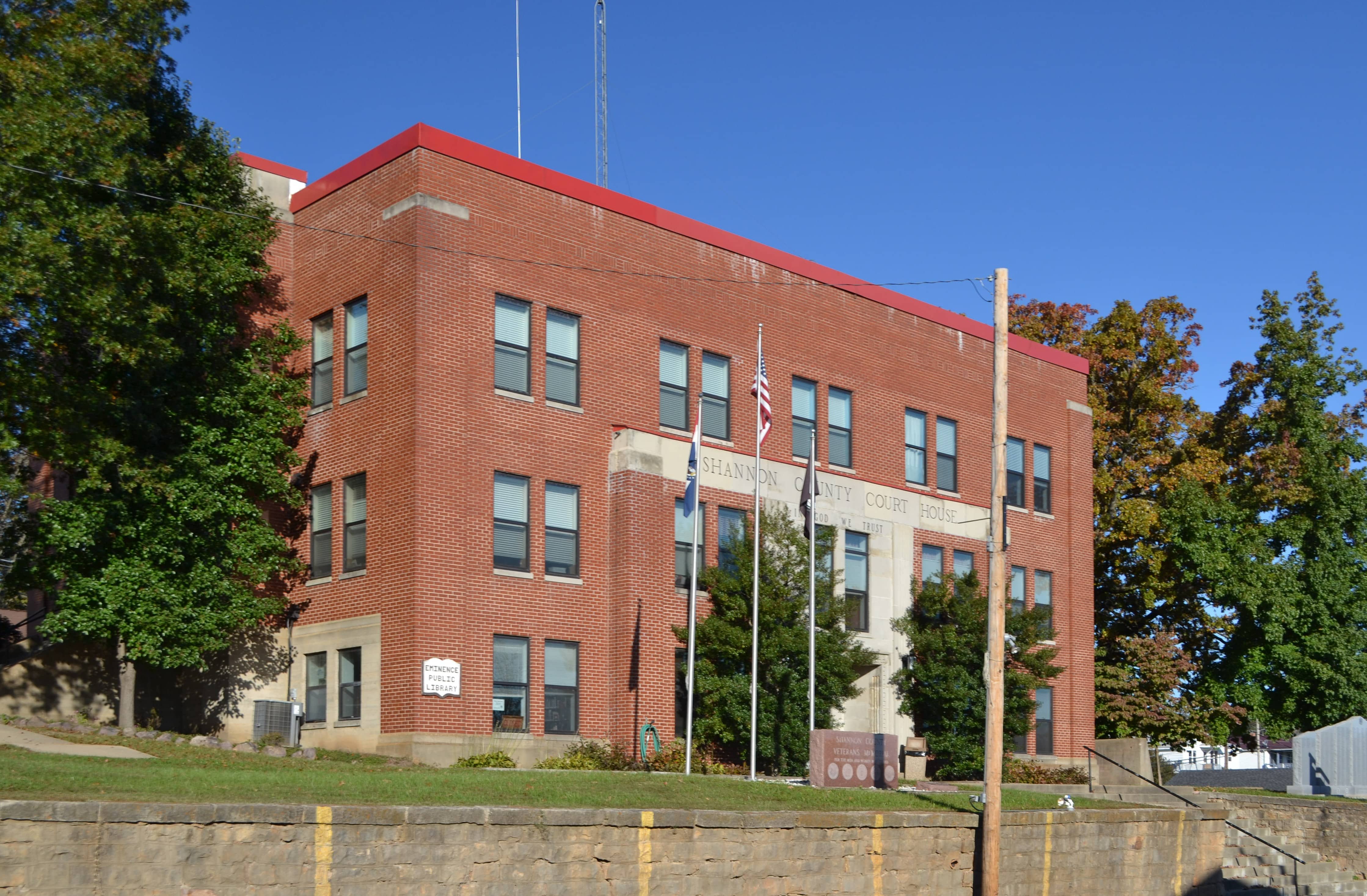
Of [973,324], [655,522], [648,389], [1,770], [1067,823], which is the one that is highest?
[973,324]

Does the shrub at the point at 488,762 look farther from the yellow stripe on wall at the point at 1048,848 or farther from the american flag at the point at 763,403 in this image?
the yellow stripe on wall at the point at 1048,848

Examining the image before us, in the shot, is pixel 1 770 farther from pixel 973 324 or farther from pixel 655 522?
pixel 973 324

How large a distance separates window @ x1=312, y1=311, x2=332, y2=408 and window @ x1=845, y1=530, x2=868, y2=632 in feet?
41.3

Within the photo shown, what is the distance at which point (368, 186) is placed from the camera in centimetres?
2975

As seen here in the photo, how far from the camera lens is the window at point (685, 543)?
103ft

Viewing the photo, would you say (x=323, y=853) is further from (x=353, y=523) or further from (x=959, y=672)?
(x=959, y=672)

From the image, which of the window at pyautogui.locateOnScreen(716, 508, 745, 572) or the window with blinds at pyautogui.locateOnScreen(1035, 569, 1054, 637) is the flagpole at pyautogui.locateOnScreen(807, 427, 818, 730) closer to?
the window at pyautogui.locateOnScreen(716, 508, 745, 572)

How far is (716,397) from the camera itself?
33219mm

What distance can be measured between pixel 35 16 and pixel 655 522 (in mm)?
15077

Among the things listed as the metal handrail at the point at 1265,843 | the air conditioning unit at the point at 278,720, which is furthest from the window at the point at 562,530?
the metal handrail at the point at 1265,843

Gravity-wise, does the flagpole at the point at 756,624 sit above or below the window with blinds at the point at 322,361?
below

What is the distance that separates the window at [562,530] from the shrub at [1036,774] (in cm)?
1096

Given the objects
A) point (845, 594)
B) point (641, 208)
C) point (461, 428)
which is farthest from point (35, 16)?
point (845, 594)

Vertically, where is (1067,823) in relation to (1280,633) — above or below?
below
